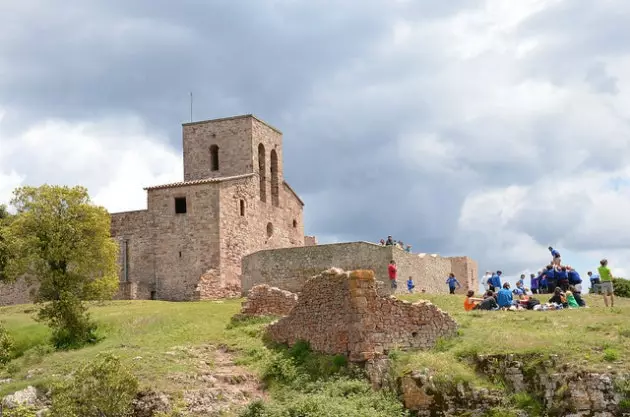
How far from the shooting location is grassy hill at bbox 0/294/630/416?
20.4m

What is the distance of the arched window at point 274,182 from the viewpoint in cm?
5069

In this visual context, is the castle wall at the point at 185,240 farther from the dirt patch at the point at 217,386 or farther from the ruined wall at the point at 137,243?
the dirt patch at the point at 217,386

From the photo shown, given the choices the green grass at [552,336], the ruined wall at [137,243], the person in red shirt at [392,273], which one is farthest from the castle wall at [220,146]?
the green grass at [552,336]

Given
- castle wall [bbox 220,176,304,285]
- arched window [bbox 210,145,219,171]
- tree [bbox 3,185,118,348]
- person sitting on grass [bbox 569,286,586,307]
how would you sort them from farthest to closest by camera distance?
arched window [bbox 210,145,219,171] < castle wall [bbox 220,176,304,285] < tree [bbox 3,185,118,348] < person sitting on grass [bbox 569,286,586,307]

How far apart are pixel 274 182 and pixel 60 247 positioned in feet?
67.0

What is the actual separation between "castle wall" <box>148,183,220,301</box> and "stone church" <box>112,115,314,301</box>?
0.16 ft

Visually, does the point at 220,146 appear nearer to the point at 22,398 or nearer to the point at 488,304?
the point at 488,304

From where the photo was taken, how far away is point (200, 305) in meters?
36.3

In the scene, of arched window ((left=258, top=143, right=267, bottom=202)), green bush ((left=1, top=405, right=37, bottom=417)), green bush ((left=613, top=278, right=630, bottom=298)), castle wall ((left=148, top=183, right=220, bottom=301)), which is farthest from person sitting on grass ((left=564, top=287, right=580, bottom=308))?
arched window ((left=258, top=143, right=267, bottom=202))

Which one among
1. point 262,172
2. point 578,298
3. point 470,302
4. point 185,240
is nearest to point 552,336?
point 470,302

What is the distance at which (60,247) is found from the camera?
31.9 meters

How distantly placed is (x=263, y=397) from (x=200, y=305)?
14174 millimetres

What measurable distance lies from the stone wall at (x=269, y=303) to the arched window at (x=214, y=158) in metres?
19.8

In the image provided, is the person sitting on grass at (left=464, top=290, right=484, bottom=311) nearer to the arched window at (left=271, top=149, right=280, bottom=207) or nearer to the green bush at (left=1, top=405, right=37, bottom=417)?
the green bush at (left=1, top=405, right=37, bottom=417)
